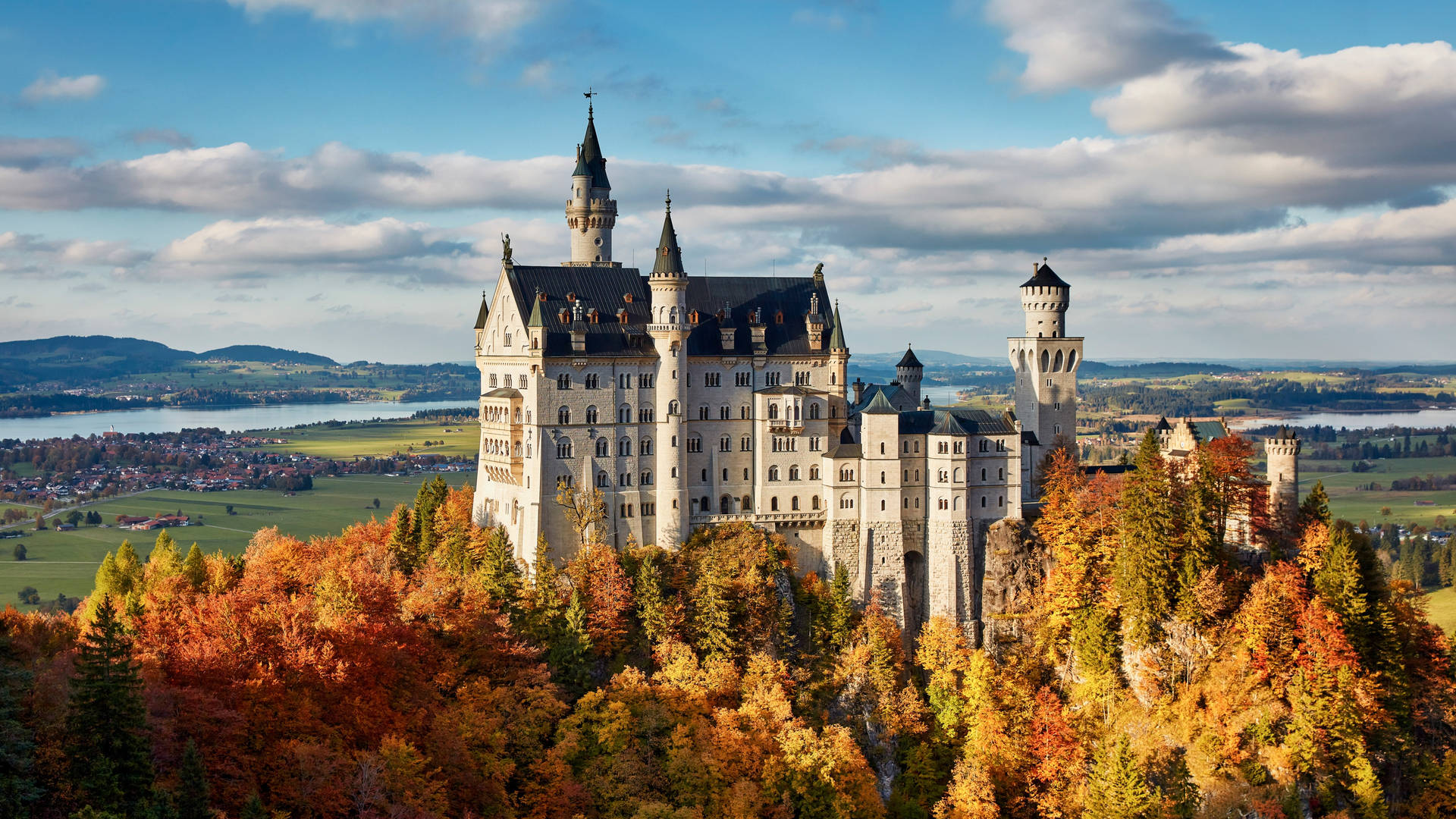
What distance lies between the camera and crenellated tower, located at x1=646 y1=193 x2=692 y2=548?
292 ft

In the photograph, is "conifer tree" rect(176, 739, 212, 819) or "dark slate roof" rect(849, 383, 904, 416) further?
"dark slate roof" rect(849, 383, 904, 416)

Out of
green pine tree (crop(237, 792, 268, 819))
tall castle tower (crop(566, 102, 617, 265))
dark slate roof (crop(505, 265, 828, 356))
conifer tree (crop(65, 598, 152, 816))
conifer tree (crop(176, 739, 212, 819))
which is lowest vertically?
green pine tree (crop(237, 792, 268, 819))

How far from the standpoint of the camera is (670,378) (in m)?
89.6

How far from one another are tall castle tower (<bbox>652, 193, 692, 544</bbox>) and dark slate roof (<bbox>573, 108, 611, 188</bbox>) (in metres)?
11.2

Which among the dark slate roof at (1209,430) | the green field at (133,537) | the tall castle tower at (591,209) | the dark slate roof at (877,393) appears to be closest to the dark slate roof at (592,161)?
the tall castle tower at (591,209)

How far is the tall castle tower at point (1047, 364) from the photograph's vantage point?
9700cm

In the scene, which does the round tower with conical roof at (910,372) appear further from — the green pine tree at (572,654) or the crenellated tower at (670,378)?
the green pine tree at (572,654)

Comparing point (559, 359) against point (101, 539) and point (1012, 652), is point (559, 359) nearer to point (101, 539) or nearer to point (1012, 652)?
point (1012, 652)

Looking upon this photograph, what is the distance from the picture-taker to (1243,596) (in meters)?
80.9

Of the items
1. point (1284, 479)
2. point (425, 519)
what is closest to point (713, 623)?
point (425, 519)

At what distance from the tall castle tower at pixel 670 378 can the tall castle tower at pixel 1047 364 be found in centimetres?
2667

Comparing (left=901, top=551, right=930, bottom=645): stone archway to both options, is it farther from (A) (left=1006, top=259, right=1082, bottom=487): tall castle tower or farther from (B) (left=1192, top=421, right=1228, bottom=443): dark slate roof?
(B) (left=1192, top=421, right=1228, bottom=443): dark slate roof

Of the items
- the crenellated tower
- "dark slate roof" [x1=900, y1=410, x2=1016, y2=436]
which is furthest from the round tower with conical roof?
the crenellated tower

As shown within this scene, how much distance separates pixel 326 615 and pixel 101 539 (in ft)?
402
